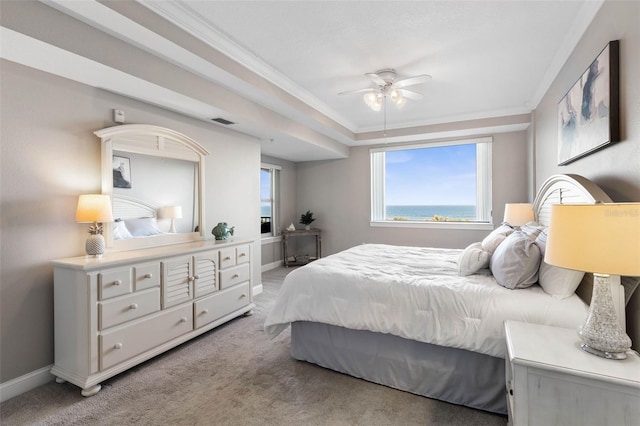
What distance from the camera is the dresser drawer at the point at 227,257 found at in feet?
10.3

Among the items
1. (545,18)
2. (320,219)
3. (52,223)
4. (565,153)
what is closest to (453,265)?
(565,153)

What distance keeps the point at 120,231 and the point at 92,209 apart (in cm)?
44

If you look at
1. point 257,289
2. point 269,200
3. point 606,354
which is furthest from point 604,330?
point 269,200

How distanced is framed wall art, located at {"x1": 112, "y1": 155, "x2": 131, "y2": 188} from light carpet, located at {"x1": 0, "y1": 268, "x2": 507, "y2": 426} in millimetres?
1571

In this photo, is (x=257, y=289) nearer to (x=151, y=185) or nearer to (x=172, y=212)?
(x=172, y=212)

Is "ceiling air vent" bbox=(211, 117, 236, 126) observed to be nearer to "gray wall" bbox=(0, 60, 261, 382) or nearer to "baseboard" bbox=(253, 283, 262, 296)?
"gray wall" bbox=(0, 60, 261, 382)

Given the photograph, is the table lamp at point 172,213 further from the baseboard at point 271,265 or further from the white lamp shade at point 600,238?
the white lamp shade at point 600,238

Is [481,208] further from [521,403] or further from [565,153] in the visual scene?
[521,403]

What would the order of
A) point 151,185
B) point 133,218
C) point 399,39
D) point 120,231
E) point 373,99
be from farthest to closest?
1. point 373,99
2. point 151,185
3. point 133,218
4. point 120,231
5. point 399,39

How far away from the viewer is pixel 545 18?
2252 mm

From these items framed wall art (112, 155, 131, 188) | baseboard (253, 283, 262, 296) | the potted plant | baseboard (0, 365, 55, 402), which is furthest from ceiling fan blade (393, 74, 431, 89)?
baseboard (0, 365, 55, 402)

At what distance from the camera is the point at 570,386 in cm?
120

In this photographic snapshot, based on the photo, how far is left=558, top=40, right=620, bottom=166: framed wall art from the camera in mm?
1684

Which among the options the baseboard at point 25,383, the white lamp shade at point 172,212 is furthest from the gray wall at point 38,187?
the white lamp shade at point 172,212
